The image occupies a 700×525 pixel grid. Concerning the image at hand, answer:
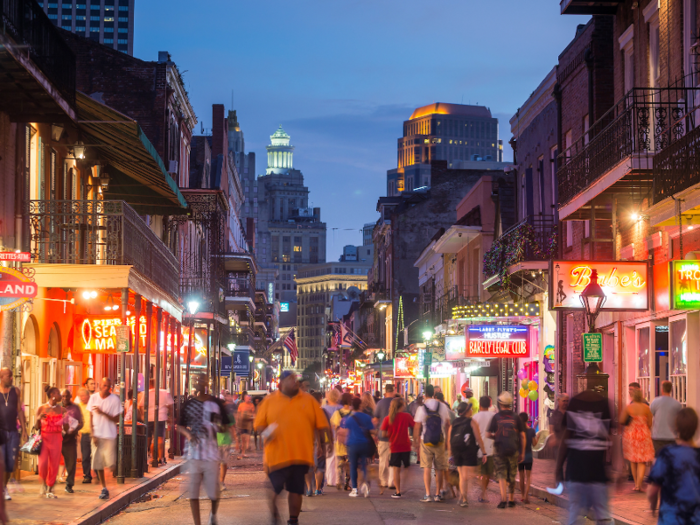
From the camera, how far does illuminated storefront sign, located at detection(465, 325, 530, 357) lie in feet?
91.6

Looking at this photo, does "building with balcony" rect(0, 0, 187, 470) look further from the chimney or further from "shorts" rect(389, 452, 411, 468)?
the chimney

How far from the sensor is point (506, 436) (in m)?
15.8

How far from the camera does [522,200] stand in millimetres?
31438

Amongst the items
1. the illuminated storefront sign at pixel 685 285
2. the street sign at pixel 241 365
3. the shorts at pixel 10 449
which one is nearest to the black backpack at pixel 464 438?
the illuminated storefront sign at pixel 685 285

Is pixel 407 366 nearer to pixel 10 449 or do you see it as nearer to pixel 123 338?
pixel 123 338

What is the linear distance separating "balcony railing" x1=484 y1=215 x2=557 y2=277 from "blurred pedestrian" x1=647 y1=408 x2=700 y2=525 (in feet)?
58.0

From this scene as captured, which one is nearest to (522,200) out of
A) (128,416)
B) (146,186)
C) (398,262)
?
(146,186)

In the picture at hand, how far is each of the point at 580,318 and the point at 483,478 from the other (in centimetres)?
780

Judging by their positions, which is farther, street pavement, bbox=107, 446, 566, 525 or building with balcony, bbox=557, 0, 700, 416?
building with balcony, bbox=557, 0, 700, 416

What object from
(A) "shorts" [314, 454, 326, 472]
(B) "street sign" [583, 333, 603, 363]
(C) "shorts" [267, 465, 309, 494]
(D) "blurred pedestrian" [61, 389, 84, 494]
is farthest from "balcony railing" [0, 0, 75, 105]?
(B) "street sign" [583, 333, 603, 363]

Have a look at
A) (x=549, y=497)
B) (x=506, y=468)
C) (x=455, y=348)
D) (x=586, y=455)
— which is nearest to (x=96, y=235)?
(x=506, y=468)

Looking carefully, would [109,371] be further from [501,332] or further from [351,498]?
[351,498]

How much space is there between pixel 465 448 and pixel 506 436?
2.18 feet

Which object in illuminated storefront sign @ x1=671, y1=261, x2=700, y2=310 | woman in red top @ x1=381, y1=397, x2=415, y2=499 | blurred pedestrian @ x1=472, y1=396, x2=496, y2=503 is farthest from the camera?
woman in red top @ x1=381, y1=397, x2=415, y2=499
